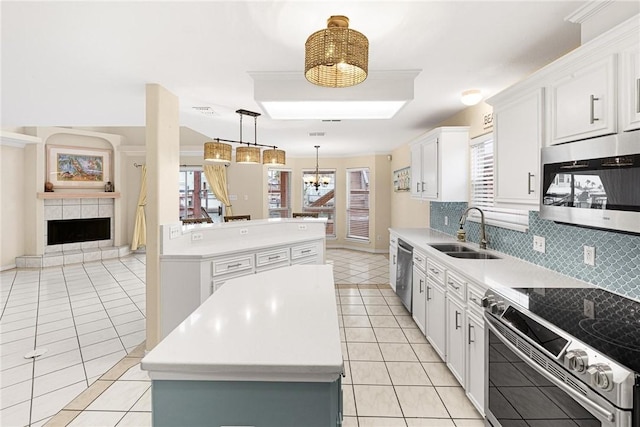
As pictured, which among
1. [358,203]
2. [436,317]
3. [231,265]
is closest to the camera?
[436,317]

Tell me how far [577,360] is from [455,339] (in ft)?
4.27

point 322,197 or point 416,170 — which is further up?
point 416,170

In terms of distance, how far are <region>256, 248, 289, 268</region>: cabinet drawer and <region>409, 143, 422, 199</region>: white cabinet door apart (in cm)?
196

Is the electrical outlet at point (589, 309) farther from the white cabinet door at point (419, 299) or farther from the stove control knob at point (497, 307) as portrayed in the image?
the white cabinet door at point (419, 299)

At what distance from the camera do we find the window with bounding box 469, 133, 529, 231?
9.24 feet

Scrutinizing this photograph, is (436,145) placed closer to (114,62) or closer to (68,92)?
(114,62)

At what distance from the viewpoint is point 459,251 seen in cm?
321

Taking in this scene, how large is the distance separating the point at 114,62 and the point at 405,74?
7.64ft

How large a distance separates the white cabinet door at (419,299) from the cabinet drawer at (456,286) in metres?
0.58

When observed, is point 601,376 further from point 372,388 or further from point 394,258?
point 394,258

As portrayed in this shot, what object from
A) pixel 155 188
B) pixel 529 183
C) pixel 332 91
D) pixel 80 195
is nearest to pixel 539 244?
pixel 529 183

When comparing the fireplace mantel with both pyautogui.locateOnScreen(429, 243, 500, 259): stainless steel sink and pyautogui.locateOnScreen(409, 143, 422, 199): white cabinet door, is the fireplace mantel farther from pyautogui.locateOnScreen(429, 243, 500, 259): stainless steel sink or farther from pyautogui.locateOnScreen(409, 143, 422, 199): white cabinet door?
pyautogui.locateOnScreen(429, 243, 500, 259): stainless steel sink

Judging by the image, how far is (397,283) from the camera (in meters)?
4.08

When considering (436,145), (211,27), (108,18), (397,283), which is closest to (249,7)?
(211,27)
